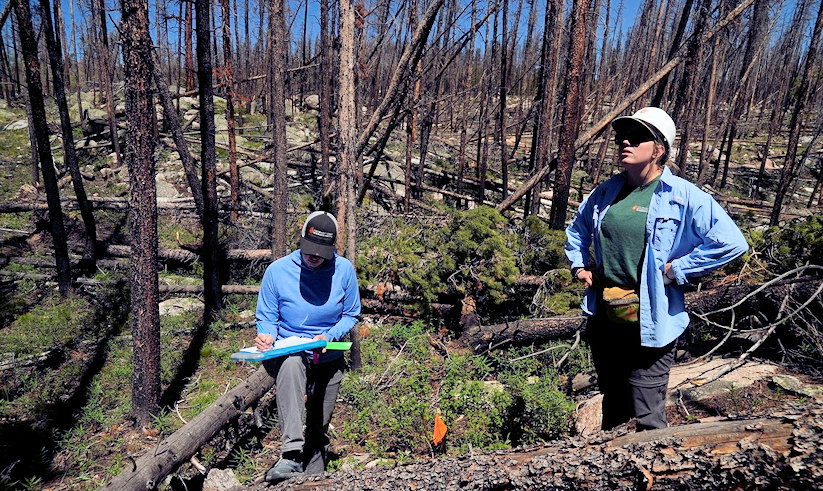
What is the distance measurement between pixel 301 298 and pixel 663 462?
2.52 meters

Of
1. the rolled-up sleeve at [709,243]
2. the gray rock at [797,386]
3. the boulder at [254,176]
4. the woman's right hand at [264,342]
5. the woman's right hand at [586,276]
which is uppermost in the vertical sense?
the rolled-up sleeve at [709,243]

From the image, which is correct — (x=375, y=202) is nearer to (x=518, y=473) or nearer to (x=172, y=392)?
(x=172, y=392)

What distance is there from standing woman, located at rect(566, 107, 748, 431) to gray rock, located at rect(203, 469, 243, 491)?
10.8 ft

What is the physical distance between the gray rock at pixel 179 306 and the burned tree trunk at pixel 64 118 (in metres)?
2.58

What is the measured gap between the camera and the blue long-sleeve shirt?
3549 millimetres

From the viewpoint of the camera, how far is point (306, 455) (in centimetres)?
377

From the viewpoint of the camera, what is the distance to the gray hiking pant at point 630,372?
8.23 feet

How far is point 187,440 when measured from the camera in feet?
13.4

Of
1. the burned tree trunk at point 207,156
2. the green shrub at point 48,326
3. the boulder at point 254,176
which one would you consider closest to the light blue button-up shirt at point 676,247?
the burned tree trunk at point 207,156

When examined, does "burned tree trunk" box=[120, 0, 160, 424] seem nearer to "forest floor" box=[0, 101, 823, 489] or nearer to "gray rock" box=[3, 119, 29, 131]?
"forest floor" box=[0, 101, 823, 489]

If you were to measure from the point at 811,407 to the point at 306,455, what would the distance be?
325 cm

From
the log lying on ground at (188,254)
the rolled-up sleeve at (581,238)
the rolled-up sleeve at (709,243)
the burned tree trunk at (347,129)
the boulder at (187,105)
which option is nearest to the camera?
the rolled-up sleeve at (709,243)

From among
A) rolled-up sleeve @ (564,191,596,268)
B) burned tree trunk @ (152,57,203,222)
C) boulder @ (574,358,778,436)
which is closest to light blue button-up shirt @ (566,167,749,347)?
rolled-up sleeve @ (564,191,596,268)

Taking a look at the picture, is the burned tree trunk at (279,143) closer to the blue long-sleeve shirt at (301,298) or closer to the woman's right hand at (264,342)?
the blue long-sleeve shirt at (301,298)
